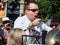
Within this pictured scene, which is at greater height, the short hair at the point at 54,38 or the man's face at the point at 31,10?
the short hair at the point at 54,38

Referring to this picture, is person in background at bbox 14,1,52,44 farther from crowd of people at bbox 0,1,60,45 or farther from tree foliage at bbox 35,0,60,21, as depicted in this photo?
tree foliage at bbox 35,0,60,21

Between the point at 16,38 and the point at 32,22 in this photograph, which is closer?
the point at 16,38

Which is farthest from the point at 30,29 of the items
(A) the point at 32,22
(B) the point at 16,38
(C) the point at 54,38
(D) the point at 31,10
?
→ (C) the point at 54,38

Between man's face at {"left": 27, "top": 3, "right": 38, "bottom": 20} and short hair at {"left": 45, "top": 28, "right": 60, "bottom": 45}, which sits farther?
man's face at {"left": 27, "top": 3, "right": 38, "bottom": 20}

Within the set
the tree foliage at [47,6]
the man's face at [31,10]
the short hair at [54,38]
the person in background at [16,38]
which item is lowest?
the tree foliage at [47,6]

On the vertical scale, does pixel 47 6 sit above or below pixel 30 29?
below

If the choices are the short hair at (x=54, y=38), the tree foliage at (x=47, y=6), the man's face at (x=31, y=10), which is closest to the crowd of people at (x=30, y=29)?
the man's face at (x=31, y=10)

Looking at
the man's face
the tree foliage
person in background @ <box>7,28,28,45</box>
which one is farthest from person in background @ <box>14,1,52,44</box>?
the tree foliage

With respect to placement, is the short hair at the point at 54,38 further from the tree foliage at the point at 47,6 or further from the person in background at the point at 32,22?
the tree foliage at the point at 47,6

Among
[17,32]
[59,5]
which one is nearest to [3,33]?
[17,32]

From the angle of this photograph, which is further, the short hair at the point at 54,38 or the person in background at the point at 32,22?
the person in background at the point at 32,22

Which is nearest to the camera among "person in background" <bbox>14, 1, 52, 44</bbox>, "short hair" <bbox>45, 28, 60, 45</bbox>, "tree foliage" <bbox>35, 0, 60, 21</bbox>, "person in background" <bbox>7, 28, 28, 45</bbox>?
"short hair" <bbox>45, 28, 60, 45</bbox>

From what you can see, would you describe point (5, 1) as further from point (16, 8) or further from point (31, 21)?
point (31, 21)

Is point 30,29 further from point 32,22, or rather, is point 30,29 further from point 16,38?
point 16,38
